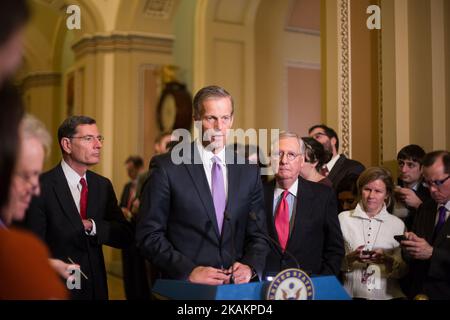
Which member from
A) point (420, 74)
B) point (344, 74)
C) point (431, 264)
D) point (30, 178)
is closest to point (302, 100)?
point (344, 74)

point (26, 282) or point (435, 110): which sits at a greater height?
point (435, 110)

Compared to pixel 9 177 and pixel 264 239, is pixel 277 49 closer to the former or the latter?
pixel 264 239

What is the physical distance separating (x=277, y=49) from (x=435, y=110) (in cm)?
470

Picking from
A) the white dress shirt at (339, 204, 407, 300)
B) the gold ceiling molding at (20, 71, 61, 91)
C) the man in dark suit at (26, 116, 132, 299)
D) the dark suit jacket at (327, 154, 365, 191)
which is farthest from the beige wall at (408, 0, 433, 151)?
the gold ceiling molding at (20, 71, 61, 91)

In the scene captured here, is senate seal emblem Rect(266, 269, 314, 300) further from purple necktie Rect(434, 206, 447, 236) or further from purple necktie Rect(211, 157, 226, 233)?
purple necktie Rect(434, 206, 447, 236)

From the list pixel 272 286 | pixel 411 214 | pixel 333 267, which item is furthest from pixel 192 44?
pixel 272 286

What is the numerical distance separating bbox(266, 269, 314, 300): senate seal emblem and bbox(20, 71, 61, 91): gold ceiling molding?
12236mm

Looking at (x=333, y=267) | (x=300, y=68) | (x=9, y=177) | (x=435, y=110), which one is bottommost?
(x=333, y=267)

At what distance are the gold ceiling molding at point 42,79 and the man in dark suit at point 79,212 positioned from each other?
10703mm

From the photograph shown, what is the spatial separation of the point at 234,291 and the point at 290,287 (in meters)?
0.20

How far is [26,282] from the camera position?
1269mm

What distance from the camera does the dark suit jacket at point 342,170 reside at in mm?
4812

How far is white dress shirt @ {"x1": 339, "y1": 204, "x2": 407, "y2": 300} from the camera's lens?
11.8 ft

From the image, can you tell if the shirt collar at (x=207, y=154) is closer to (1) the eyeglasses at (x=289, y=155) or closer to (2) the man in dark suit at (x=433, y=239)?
(1) the eyeglasses at (x=289, y=155)
